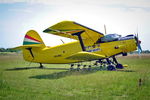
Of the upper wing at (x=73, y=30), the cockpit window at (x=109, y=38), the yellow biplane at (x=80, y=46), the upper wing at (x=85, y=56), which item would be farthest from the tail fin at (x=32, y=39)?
the cockpit window at (x=109, y=38)

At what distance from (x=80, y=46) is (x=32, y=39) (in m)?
5.03

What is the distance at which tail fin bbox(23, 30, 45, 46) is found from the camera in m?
18.9

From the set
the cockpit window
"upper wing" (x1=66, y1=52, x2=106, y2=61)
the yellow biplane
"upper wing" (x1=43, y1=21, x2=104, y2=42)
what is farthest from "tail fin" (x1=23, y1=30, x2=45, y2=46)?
the cockpit window

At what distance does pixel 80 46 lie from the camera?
17000 millimetres

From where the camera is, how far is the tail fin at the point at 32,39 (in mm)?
18938

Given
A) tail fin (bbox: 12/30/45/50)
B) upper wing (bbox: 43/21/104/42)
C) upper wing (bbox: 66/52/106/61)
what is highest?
upper wing (bbox: 43/21/104/42)

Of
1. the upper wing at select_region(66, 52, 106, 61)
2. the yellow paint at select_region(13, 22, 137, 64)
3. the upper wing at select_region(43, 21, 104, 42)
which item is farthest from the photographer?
the yellow paint at select_region(13, 22, 137, 64)

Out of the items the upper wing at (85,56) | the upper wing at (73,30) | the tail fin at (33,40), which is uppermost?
the upper wing at (73,30)

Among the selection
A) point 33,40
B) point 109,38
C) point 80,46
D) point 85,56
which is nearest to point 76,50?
point 80,46

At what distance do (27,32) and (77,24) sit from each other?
6547 mm

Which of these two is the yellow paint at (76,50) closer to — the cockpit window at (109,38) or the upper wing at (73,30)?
the upper wing at (73,30)

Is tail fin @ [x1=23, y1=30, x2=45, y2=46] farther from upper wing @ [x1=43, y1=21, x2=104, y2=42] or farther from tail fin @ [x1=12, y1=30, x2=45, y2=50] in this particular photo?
upper wing @ [x1=43, y1=21, x2=104, y2=42]

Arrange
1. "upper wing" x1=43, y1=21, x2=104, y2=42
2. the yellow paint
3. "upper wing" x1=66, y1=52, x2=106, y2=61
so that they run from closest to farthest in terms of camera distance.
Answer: "upper wing" x1=66, y1=52, x2=106, y2=61, "upper wing" x1=43, y1=21, x2=104, y2=42, the yellow paint

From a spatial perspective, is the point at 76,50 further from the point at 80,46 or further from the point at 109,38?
the point at 109,38
